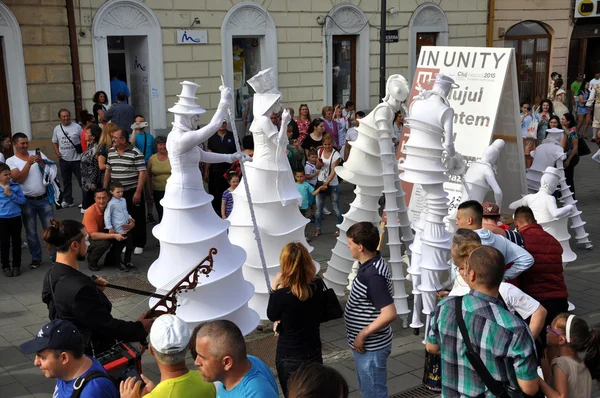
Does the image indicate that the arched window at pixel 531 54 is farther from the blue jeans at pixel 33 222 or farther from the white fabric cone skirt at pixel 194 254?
the white fabric cone skirt at pixel 194 254

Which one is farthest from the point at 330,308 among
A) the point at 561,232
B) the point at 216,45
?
the point at 216,45

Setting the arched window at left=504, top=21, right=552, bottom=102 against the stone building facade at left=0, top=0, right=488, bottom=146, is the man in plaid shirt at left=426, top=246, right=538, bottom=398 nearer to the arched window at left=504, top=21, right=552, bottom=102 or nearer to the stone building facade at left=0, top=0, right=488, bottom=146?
the stone building facade at left=0, top=0, right=488, bottom=146

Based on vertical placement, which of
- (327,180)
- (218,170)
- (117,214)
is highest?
(218,170)

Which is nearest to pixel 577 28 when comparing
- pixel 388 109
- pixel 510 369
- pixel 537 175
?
pixel 537 175

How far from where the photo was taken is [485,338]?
11.7 ft

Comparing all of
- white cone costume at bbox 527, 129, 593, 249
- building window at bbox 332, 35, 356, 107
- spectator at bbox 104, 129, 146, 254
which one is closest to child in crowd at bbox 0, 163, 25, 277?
spectator at bbox 104, 129, 146, 254

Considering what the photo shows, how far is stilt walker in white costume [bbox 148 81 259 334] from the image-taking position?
6578 mm

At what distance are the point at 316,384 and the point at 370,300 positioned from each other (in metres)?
2.09

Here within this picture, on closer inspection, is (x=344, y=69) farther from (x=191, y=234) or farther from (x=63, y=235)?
(x=63, y=235)

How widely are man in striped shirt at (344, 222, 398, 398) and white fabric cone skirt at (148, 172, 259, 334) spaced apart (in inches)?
81.4

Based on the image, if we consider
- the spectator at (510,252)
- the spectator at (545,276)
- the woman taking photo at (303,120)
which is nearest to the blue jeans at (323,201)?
the woman taking photo at (303,120)

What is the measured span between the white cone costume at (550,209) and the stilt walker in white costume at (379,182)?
187cm

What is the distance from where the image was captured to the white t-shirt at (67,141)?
12.3 meters

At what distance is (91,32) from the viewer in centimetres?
1473
